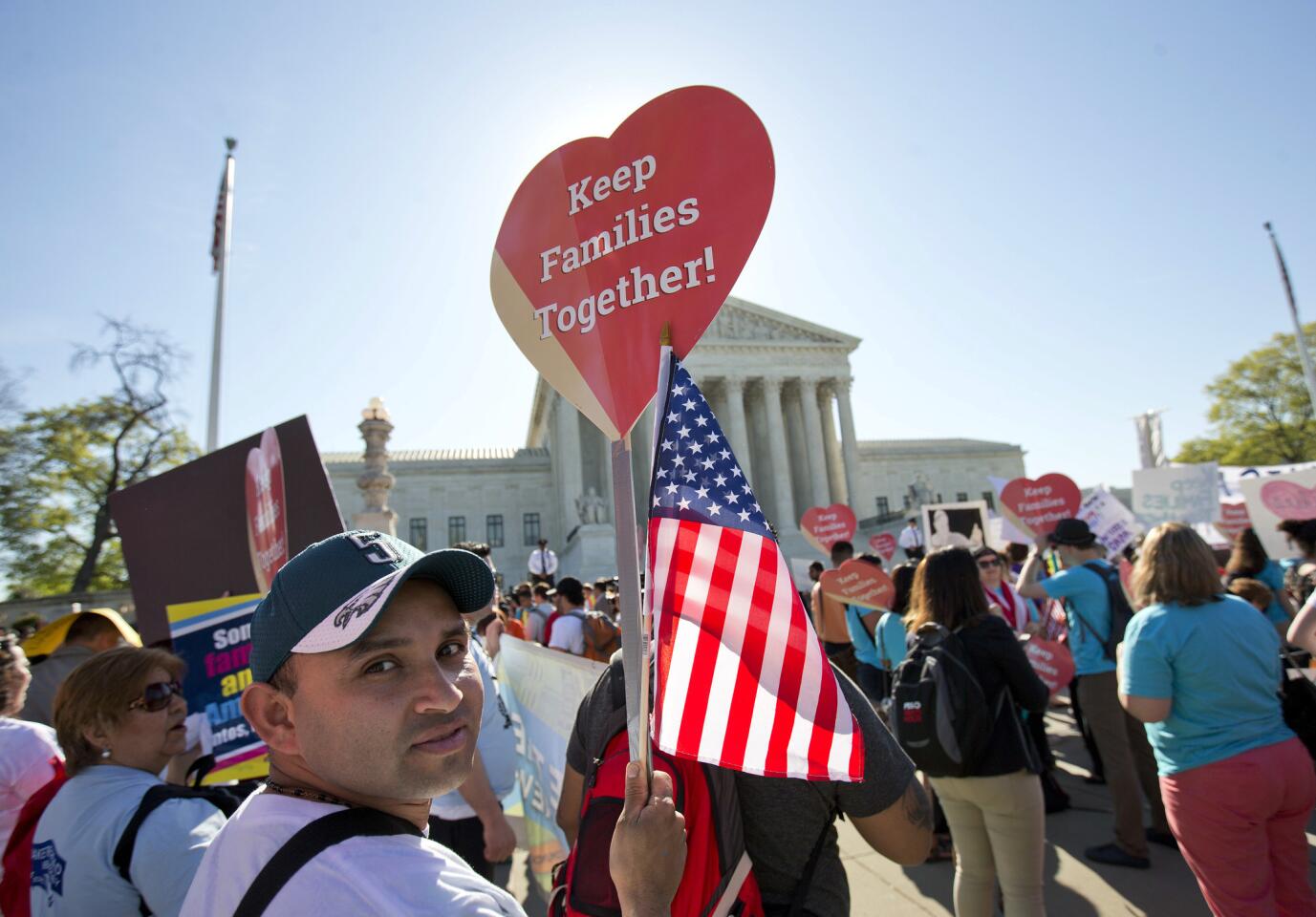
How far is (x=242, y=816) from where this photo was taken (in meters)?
1.02

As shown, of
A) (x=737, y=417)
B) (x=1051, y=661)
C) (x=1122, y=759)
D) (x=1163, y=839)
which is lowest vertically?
(x=1163, y=839)

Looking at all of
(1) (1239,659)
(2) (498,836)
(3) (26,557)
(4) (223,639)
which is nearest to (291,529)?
(4) (223,639)

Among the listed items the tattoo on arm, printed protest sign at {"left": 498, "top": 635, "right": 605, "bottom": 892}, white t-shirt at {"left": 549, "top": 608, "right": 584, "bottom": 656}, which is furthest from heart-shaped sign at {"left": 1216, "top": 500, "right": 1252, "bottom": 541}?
the tattoo on arm

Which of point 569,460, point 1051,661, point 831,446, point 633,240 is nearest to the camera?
point 633,240

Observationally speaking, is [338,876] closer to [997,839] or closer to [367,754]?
[367,754]

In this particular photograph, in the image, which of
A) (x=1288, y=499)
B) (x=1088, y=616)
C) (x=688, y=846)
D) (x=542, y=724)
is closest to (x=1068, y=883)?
(x=1088, y=616)

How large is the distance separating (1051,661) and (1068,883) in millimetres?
1982

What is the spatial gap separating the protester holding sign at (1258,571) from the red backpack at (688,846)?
5808 millimetres

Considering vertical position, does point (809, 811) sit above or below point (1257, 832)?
above

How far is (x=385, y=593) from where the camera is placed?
1.09m

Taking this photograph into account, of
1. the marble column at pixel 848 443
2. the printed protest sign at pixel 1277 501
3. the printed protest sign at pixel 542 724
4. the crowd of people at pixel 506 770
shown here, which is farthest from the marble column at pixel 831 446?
the printed protest sign at pixel 542 724

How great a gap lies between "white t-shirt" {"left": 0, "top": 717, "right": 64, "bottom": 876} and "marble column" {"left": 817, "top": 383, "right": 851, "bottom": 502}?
4292cm

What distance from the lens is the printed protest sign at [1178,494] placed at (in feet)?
36.2

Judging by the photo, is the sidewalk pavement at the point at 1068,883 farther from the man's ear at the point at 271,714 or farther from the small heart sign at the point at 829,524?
the small heart sign at the point at 829,524
